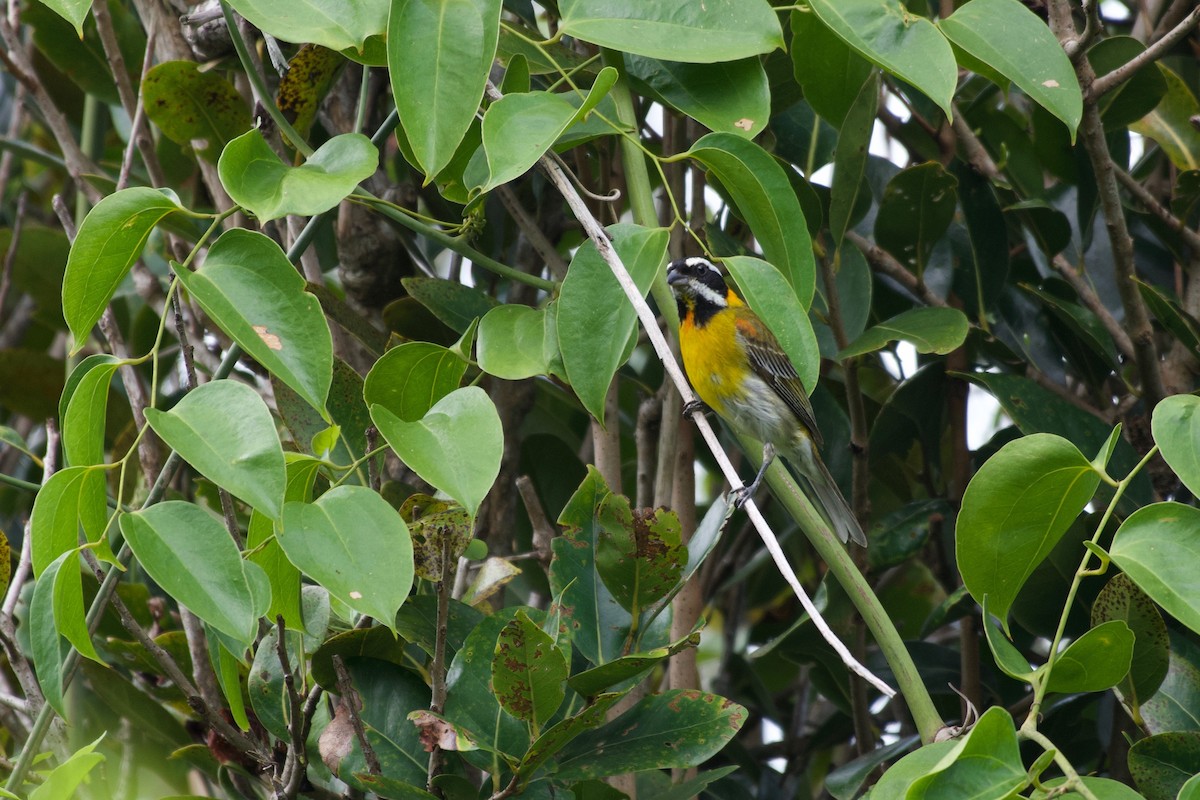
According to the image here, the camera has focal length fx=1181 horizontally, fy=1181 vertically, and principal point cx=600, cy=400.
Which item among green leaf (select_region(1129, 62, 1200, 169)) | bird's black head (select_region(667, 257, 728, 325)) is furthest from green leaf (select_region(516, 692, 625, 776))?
bird's black head (select_region(667, 257, 728, 325))

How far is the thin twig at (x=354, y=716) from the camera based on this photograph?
59.3 inches

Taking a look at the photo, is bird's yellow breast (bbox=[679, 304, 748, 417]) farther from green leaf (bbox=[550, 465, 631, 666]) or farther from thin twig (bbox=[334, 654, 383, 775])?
thin twig (bbox=[334, 654, 383, 775])

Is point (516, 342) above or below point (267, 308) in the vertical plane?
below

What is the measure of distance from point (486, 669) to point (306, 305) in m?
0.57

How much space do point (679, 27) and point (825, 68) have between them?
1.48 feet

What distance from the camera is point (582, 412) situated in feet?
9.07

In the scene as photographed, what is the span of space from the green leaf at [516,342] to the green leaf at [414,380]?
6 cm

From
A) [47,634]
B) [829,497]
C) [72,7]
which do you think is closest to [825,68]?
[72,7]

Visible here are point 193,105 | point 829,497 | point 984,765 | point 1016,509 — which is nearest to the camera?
point 984,765

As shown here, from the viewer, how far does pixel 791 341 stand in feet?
4.37

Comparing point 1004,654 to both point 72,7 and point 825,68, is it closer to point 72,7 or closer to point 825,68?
point 825,68

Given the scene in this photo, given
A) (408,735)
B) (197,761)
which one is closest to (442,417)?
(408,735)

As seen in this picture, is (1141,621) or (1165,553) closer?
(1165,553)

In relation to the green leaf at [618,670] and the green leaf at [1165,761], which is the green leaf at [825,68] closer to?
the green leaf at [618,670]
